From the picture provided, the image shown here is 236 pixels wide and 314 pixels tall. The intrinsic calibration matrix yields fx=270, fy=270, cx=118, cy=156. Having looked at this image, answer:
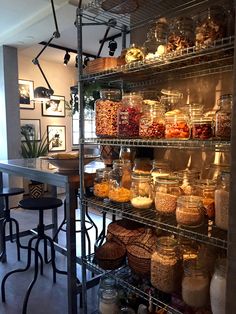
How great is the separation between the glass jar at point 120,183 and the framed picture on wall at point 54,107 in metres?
4.48

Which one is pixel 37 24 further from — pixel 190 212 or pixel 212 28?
pixel 190 212

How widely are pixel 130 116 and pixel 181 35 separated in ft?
1.45

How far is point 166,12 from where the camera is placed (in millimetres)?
1579

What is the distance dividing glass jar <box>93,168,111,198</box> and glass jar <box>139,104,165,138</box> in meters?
0.41

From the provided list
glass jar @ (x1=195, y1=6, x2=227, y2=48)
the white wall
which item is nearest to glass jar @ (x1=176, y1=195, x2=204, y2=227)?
glass jar @ (x1=195, y1=6, x2=227, y2=48)

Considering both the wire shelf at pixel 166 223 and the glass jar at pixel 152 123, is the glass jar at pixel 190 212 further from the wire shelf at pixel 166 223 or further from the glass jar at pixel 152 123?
the glass jar at pixel 152 123

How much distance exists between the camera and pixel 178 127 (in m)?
1.20

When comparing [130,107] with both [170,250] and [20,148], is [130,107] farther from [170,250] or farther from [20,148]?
[20,148]

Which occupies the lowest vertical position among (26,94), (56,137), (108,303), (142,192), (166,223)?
(108,303)

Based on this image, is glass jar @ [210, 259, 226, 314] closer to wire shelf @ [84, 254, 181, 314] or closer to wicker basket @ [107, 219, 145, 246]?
wire shelf @ [84, 254, 181, 314]

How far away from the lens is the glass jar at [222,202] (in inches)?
41.8

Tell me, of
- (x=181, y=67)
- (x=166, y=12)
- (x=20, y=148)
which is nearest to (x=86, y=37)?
(x=20, y=148)

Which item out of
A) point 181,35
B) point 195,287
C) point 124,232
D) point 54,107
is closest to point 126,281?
point 124,232

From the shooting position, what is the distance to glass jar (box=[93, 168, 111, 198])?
1598mm
